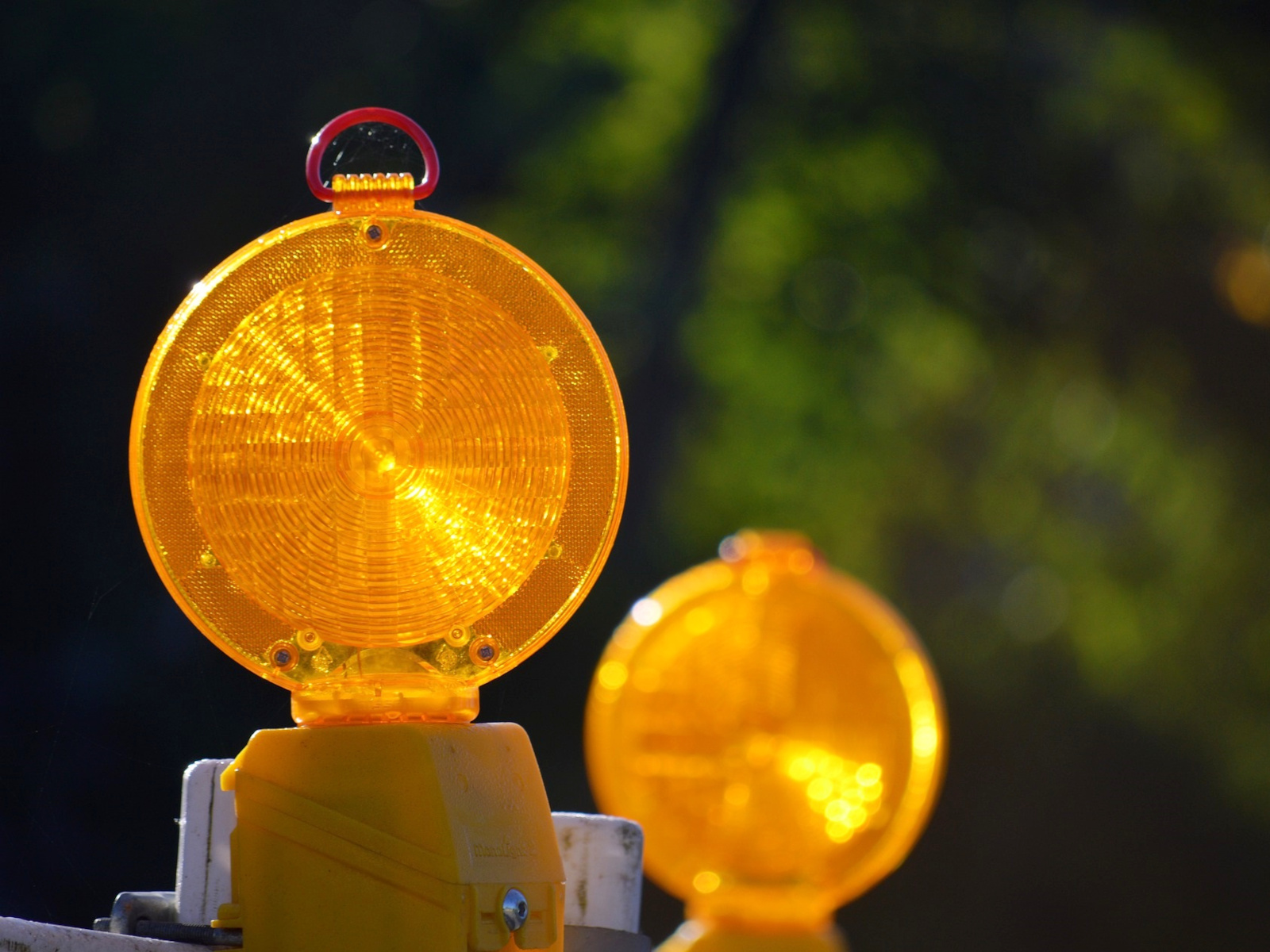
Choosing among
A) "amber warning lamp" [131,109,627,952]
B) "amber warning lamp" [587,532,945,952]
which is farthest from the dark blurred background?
"amber warning lamp" [131,109,627,952]

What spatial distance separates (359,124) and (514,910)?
0.62 metres

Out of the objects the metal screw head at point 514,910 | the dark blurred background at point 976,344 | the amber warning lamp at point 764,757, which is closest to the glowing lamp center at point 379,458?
the metal screw head at point 514,910

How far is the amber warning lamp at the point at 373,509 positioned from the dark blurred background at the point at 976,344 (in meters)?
4.59

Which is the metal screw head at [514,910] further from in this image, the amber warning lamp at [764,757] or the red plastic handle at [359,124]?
the amber warning lamp at [764,757]

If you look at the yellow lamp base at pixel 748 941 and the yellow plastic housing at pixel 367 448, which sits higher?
the yellow plastic housing at pixel 367 448

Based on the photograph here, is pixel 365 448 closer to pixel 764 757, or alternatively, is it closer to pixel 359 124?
pixel 359 124

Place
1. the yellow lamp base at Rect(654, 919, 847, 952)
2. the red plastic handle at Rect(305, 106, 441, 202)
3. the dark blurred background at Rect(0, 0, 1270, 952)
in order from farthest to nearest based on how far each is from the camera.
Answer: the dark blurred background at Rect(0, 0, 1270, 952)
the yellow lamp base at Rect(654, 919, 847, 952)
the red plastic handle at Rect(305, 106, 441, 202)

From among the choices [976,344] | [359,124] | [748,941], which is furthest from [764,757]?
[976,344]

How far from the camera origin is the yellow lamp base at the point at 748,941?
2.12 meters

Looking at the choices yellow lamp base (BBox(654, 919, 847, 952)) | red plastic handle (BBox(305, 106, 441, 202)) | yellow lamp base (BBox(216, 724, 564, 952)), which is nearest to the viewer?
yellow lamp base (BBox(216, 724, 564, 952))

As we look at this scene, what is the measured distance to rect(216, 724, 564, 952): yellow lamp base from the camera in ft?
4.26

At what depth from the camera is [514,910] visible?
1314 mm

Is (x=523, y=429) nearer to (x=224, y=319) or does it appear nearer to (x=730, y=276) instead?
(x=224, y=319)

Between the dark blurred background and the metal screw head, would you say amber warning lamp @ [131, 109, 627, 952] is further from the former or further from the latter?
the dark blurred background
